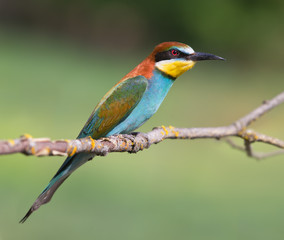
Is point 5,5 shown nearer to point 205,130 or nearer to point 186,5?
point 186,5

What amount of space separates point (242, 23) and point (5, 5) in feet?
13.0

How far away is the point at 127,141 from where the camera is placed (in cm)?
148

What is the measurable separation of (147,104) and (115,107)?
12cm

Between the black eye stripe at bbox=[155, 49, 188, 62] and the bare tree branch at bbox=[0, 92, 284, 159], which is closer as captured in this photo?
the bare tree branch at bbox=[0, 92, 284, 159]

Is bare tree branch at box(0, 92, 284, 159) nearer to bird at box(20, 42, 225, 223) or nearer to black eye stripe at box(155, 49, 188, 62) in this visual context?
bird at box(20, 42, 225, 223)

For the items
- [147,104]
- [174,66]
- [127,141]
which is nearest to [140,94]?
[147,104]

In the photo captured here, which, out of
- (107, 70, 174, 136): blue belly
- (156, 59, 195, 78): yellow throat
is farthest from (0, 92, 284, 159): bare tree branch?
(156, 59, 195, 78): yellow throat

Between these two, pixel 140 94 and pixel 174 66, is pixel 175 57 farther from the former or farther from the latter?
pixel 140 94

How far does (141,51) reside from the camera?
770 cm

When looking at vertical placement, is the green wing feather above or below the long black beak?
below

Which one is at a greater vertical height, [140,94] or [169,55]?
[169,55]

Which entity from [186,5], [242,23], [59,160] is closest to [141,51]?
[186,5]

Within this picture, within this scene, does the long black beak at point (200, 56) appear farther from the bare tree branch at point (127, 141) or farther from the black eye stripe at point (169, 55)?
the bare tree branch at point (127, 141)

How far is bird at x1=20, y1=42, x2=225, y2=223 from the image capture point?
5.47 ft
